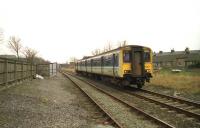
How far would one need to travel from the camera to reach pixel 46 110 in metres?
10.8

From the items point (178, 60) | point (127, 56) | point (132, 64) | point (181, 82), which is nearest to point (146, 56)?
point (132, 64)

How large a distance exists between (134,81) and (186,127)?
36.8ft

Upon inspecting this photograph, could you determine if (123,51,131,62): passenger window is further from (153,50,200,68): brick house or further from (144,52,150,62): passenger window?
(153,50,200,68): brick house

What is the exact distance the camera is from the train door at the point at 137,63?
19109 millimetres

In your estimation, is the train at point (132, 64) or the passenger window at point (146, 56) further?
the passenger window at point (146, 56)

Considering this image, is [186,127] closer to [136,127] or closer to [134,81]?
[136,127]

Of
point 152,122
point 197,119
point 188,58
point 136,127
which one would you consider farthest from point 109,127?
point 188,58

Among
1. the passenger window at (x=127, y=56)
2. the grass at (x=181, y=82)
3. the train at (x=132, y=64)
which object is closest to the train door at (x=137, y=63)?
the train at (x=132, y=64)

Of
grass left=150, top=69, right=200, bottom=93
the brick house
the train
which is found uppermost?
the brick house

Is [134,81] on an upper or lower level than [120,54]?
lower

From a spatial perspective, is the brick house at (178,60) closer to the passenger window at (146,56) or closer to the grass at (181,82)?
the grass at (181,82)

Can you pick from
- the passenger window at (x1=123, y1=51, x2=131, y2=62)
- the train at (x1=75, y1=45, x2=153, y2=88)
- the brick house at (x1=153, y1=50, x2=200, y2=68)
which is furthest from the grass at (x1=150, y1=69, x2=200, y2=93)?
the brick house at (x1=153, y1=50, x2=200, y2=68)

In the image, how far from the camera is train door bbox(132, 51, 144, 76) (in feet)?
62.7

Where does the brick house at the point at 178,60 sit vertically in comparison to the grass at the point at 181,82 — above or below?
above
